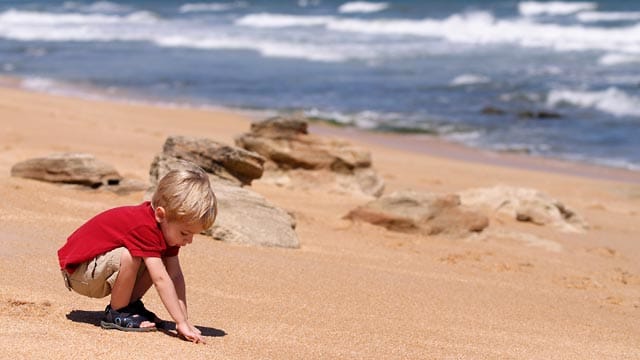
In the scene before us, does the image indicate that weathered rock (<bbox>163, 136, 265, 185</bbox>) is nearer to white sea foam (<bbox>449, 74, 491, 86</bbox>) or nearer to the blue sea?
the blue sea

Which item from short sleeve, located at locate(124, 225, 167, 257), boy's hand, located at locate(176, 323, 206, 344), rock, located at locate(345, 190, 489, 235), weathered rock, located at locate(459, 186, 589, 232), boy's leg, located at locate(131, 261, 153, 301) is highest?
short sleeve, located at locate(124, 225, 167, 257)

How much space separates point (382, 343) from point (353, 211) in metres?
3.96

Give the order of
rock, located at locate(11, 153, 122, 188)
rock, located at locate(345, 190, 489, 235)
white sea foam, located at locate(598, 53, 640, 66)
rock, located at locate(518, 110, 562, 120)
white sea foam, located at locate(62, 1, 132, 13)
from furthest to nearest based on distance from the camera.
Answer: white sea foam, located at locate(62, 1, 132, 13), white sea foam, located at locate(598, 53, 640, 66), rock, located at locate(518, 110, 562, 120), rock, located at locate(345, 190, 489, 235), rock, located at locate(11, 153, 122, 188)

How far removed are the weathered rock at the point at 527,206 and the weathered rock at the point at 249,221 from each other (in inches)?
120

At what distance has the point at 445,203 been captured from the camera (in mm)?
8336

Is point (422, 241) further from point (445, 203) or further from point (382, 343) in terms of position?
point (382, 343)

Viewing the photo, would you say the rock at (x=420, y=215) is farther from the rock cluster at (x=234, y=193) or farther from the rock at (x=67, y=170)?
the rock at (x=67, y=170)

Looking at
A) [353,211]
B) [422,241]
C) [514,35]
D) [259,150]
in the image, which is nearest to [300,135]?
[259,150]

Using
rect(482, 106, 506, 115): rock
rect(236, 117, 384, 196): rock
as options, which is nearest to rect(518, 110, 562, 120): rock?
rect(482, 106, 506, 115): rock

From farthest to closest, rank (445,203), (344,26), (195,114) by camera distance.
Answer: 1. (344,26)
2. (195,114)
3. (445,203)

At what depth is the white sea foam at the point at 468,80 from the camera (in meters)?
22.2

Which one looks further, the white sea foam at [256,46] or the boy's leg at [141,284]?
the white sea foam at [256,46]

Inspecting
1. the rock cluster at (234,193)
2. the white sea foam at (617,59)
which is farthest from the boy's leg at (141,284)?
the white sea foam at (617,59)

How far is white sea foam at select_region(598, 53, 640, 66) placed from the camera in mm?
26853
